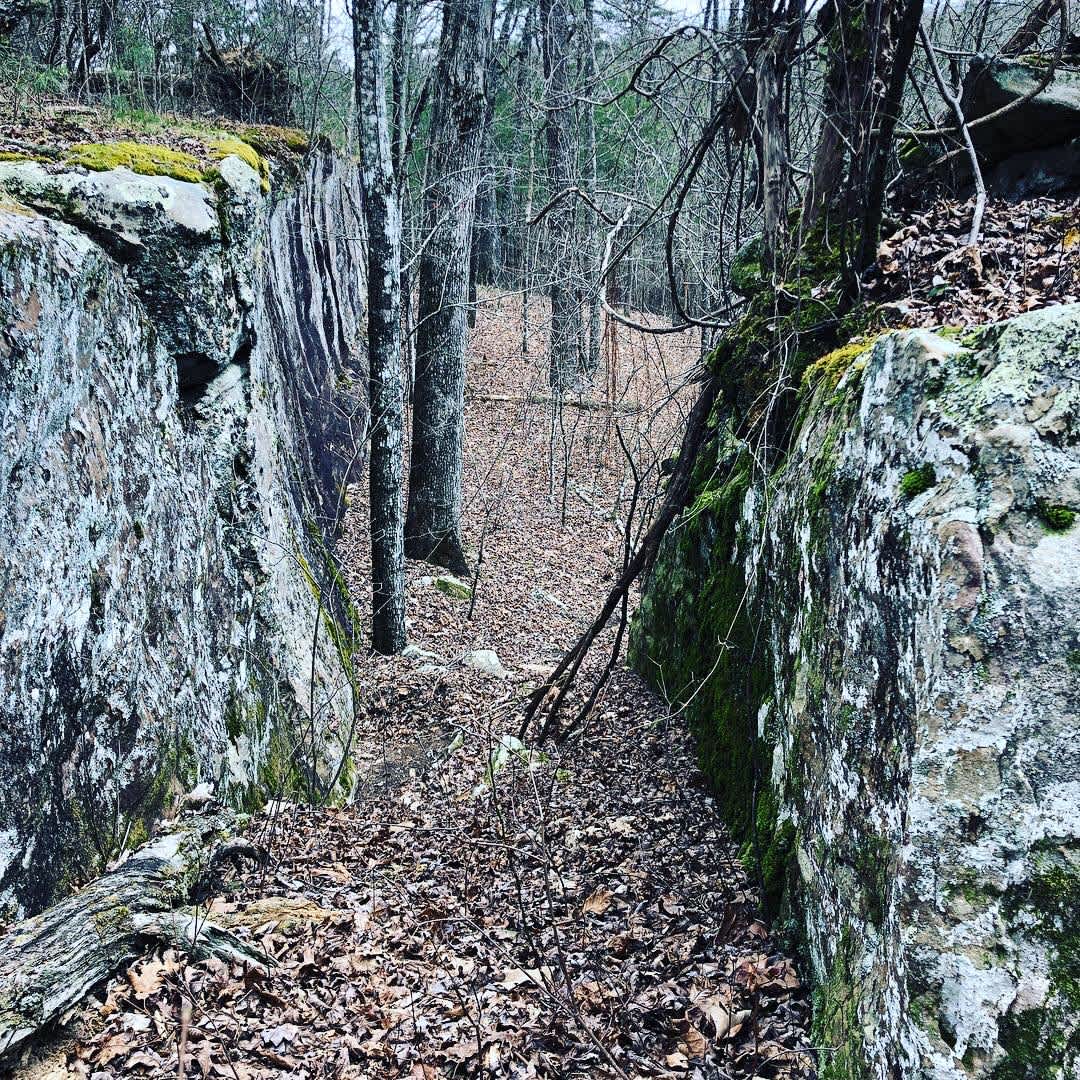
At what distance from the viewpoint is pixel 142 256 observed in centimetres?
473

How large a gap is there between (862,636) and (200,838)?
339 centimetres

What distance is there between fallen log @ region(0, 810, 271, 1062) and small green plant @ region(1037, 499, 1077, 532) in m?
3.58

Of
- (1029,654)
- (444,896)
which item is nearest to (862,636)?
(1029,654)

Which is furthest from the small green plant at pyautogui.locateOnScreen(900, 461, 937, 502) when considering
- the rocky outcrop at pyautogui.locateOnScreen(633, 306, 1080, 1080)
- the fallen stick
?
the fallen stick

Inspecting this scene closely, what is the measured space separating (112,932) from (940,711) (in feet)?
10.6

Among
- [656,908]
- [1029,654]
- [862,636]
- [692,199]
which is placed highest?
[692,199]

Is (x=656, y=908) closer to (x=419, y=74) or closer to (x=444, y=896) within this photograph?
(x=444, y=896)

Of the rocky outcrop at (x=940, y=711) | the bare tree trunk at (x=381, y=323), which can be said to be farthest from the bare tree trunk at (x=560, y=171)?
the rocky outcrop at (x=940, y=711)

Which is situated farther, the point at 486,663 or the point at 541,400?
the point at 541,400

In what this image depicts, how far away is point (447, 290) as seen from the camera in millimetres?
9195

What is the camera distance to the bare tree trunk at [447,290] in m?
8.88

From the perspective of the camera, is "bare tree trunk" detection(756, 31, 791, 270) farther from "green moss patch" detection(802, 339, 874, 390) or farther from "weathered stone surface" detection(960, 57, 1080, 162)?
"green moss patch" detection(802, 339, 874, 390)

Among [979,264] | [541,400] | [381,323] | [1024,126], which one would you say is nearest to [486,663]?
[381,323]

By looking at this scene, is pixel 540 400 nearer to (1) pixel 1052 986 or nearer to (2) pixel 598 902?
(2) pixel 598 902
